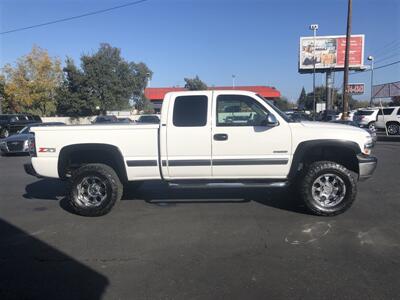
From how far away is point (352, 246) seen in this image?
5043 millimetres

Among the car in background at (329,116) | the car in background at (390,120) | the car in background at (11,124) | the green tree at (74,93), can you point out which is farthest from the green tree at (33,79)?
the car in background at (390,120)

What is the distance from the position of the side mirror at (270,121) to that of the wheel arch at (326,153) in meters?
0.54

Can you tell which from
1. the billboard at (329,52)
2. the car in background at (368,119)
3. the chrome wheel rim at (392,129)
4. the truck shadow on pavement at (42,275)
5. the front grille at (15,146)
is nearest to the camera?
the truck shadow on pavement at (42,275)

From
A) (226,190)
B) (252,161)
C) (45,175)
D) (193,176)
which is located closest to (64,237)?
(45,175)

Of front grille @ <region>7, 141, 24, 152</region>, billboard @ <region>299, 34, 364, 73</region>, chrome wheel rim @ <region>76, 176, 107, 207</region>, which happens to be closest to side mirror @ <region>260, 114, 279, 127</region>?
chrome wheel rim @ <region>76, 176, 107, 207</region>

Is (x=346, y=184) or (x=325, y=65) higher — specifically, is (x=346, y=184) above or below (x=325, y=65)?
below

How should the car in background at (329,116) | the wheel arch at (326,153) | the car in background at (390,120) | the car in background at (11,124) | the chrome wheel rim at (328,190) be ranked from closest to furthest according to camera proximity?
the wheel arch at (326,153)
the chrome wheel rim at (328,190)
the car in background at (390,120)
the car in background at (11,124)
the car in background at (329,116)

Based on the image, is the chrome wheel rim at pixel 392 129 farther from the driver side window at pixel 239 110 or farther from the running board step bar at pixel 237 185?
the driver side window at pixel 239 110

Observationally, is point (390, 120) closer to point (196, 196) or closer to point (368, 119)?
point (368, 119)

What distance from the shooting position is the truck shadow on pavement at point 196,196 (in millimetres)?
7383

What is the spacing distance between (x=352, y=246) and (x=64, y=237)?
389 centimetres

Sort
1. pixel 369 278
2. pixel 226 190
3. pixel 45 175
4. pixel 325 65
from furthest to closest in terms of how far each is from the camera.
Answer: pixel 325 65 < pixel 226 190 < pixel 45 175 < pixel 369 278

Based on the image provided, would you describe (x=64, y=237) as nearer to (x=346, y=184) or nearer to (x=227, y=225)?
(x=227, y=225)

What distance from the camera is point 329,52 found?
55.1m
